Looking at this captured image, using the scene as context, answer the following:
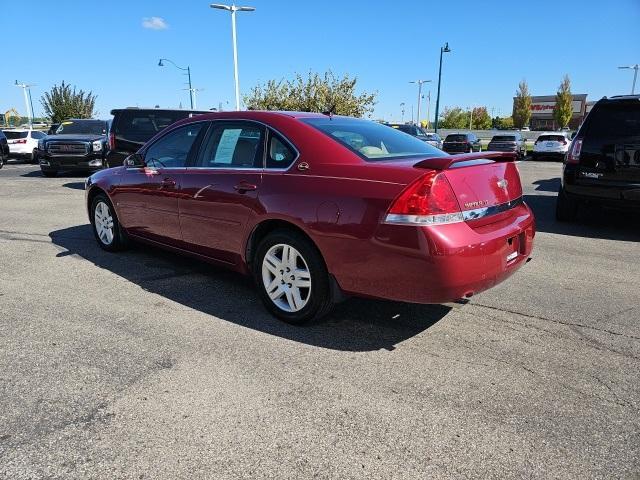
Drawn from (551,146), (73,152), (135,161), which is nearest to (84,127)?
Answer: (73,152)

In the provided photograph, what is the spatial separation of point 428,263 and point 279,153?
1.48m

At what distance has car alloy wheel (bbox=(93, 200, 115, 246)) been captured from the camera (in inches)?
234

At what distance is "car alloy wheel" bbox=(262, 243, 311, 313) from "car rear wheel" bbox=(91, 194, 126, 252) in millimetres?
2668

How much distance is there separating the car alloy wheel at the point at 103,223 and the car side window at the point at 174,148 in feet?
3.71

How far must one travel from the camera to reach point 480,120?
98.0m

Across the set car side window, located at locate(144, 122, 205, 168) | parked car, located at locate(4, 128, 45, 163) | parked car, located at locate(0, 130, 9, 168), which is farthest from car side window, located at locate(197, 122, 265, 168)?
parked car, located at locate(4, 128, 45, 163)

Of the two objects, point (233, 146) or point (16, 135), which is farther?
point (16, 135)

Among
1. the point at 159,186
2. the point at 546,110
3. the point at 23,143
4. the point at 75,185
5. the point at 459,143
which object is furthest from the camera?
the point at 546,110

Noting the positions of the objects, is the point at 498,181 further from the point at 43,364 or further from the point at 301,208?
the point at 43,364

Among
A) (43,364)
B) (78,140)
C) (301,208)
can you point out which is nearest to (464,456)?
(301,208)

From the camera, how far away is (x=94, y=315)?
407cm

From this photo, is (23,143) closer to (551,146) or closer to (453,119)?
(551,146)

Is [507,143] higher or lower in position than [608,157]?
lower

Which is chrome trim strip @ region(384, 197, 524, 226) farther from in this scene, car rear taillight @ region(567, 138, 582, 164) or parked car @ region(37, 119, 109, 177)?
parked car @ region(37, 119, 109, 177)
